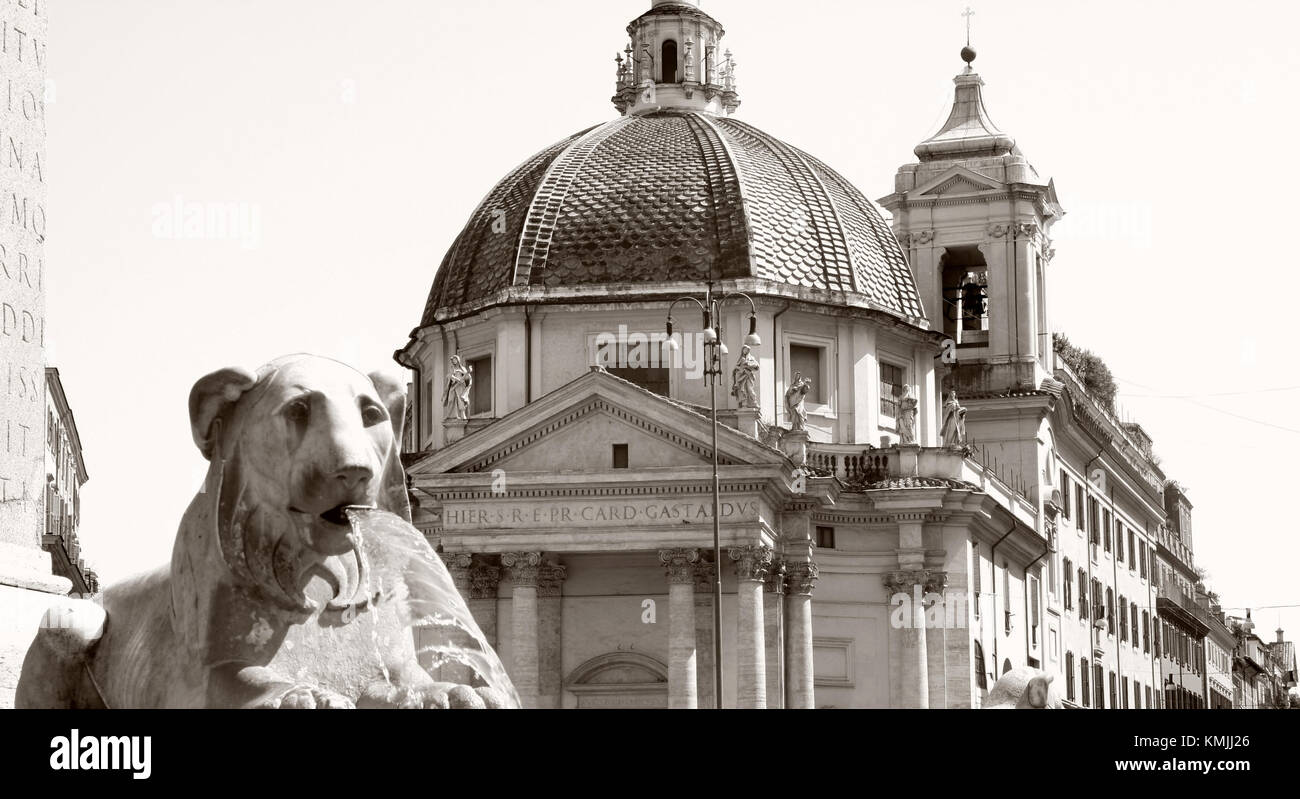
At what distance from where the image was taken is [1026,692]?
1738 centimetres

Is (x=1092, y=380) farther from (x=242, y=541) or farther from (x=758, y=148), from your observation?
(x=242, y=541)

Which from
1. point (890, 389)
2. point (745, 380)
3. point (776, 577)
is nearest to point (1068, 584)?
point (890, 389)

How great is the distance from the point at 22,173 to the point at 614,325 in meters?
45.4

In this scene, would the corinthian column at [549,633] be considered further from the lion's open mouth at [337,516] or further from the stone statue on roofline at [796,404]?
the lion's open mouth at [337,516]

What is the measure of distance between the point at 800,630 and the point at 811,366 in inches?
293

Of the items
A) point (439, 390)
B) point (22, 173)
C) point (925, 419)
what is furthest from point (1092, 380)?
point (22, 173)

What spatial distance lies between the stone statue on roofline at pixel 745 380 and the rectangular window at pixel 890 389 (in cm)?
679

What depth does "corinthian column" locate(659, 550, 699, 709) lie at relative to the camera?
49.6m

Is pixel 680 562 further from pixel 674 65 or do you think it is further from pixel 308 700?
pixel 308 700

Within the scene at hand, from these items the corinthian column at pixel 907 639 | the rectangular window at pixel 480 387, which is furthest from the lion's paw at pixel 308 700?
the rectangular window at pixel 480 387

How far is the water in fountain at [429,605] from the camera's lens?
728 centimetres

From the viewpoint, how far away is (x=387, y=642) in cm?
711

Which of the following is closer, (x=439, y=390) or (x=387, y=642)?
(x=387, y=642)

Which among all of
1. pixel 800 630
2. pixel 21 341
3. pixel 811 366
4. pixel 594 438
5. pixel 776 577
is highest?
pixel 811 366
